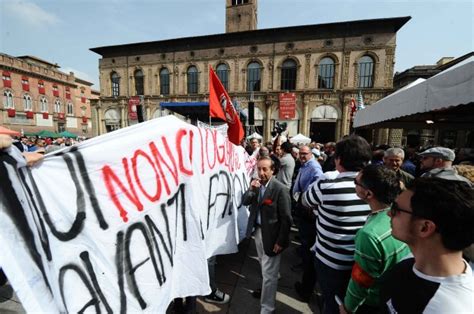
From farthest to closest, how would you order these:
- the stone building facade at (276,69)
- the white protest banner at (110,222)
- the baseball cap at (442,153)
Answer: the stone building facade at (276,69) → the baseball cap at (442,153) → the white protest banner at (110,222)

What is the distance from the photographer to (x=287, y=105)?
22.1 m

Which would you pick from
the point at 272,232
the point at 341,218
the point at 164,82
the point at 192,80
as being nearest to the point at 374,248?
the point at 341,218

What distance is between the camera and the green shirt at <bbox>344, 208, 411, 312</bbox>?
1347mm

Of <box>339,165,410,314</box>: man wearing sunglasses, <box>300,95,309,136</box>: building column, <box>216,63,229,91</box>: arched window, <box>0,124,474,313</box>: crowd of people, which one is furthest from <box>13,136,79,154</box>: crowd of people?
<box>300,95,309,136</box>: building column

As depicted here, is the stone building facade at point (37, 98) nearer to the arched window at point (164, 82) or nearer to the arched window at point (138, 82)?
the arched window at point (138, 82)

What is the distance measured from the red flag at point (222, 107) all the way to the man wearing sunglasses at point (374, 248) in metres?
2.04

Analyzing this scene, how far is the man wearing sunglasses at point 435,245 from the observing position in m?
0.86

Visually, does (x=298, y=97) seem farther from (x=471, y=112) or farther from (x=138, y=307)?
(x=138, y=307)

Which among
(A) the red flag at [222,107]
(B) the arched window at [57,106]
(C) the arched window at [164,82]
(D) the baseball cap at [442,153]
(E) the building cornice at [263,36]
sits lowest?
(D) the baseball cap at [442,153]

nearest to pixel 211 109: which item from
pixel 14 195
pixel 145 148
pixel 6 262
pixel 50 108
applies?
pixel 145 148

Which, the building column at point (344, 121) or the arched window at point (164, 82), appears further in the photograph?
the arched window at point (164, 82)

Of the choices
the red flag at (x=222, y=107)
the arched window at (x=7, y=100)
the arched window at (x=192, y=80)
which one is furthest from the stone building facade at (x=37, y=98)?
the red flag at (x=222, y=107)

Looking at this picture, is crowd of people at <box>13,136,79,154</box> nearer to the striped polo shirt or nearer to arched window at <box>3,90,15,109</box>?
the striped polo shirt

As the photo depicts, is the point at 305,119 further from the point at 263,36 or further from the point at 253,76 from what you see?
the point at 263,36
